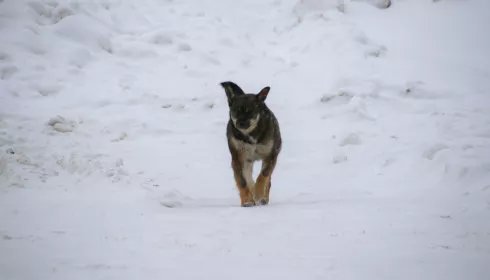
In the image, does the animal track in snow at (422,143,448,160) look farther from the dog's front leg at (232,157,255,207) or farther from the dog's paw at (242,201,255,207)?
the dog's paw at (242,201,255,207)

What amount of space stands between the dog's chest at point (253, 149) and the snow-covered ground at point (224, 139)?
802 millimetres

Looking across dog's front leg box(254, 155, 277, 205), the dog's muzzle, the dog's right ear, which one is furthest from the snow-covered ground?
the dog's right ear

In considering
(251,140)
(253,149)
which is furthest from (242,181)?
(251,140)

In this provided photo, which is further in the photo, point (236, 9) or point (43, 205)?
point (236, 9)

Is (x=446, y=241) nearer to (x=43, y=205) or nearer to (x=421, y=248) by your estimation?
(x=421, y=248)

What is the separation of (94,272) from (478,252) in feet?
11.3

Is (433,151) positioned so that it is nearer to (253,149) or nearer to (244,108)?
(253,149)

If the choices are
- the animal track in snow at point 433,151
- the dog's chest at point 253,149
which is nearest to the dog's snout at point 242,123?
the dog's chest at point 253,149

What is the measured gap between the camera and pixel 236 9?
22.0 meters

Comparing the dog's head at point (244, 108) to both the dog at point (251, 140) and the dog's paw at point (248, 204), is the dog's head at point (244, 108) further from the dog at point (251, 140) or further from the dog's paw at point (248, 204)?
the dog's paw at point (248, 204)

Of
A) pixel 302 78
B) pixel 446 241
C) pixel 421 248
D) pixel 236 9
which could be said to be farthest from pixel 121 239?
pixel 236 9

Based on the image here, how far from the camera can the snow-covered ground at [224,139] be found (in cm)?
480

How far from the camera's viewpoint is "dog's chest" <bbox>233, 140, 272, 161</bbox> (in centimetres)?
799

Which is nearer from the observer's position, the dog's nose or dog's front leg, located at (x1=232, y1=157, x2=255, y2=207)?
the dog's nose
